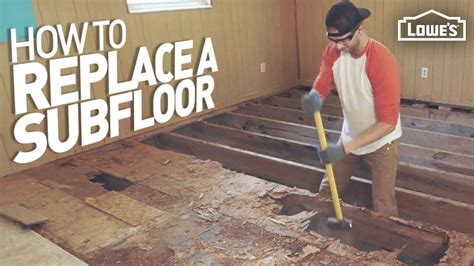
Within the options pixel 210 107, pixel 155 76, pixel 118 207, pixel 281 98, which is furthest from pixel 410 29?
pixel 118 207

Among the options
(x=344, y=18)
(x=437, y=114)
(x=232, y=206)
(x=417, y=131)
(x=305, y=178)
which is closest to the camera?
(x=344, y=18)

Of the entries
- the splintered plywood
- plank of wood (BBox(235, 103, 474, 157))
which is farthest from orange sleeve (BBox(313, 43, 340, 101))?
plank of wood (BBox(235, 103, 474, 157))

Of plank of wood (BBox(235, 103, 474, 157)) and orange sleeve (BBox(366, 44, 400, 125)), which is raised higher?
orange sleeve (BBox(366, 44, 400, 125))

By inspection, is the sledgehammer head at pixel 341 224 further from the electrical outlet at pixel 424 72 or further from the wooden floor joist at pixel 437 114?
the electrical outlet at pixel 424 72

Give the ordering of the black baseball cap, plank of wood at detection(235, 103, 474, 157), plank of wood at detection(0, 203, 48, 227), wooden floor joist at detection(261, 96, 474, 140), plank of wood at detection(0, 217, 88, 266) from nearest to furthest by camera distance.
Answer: the black baseball cap
plank of wood at detection(0, 217, 88, 266)
plank of wood at detection(0, 203, 48, 227)
plank of wood at detection(235, 103, 474, 157)
wooden floor joist at detection(261, 96, 474, 140)

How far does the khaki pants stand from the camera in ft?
6.92

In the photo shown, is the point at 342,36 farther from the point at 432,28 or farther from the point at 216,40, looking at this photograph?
the point at 432,28

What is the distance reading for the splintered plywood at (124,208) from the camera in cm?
236

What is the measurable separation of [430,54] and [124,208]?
340 cm

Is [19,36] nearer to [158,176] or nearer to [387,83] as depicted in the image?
[158,176]

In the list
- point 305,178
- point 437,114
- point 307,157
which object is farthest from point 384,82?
point 437,114

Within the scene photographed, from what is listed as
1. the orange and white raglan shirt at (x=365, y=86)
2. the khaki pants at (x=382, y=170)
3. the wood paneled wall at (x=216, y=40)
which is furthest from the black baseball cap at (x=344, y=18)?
the wood paneled wall at (x=216, y=40)

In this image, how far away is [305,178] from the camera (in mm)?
2699

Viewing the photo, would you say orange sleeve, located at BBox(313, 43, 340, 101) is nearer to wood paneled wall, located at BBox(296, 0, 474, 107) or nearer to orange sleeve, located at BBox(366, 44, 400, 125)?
orange sleeve, located at BBox(366, 44, 400, 125)
